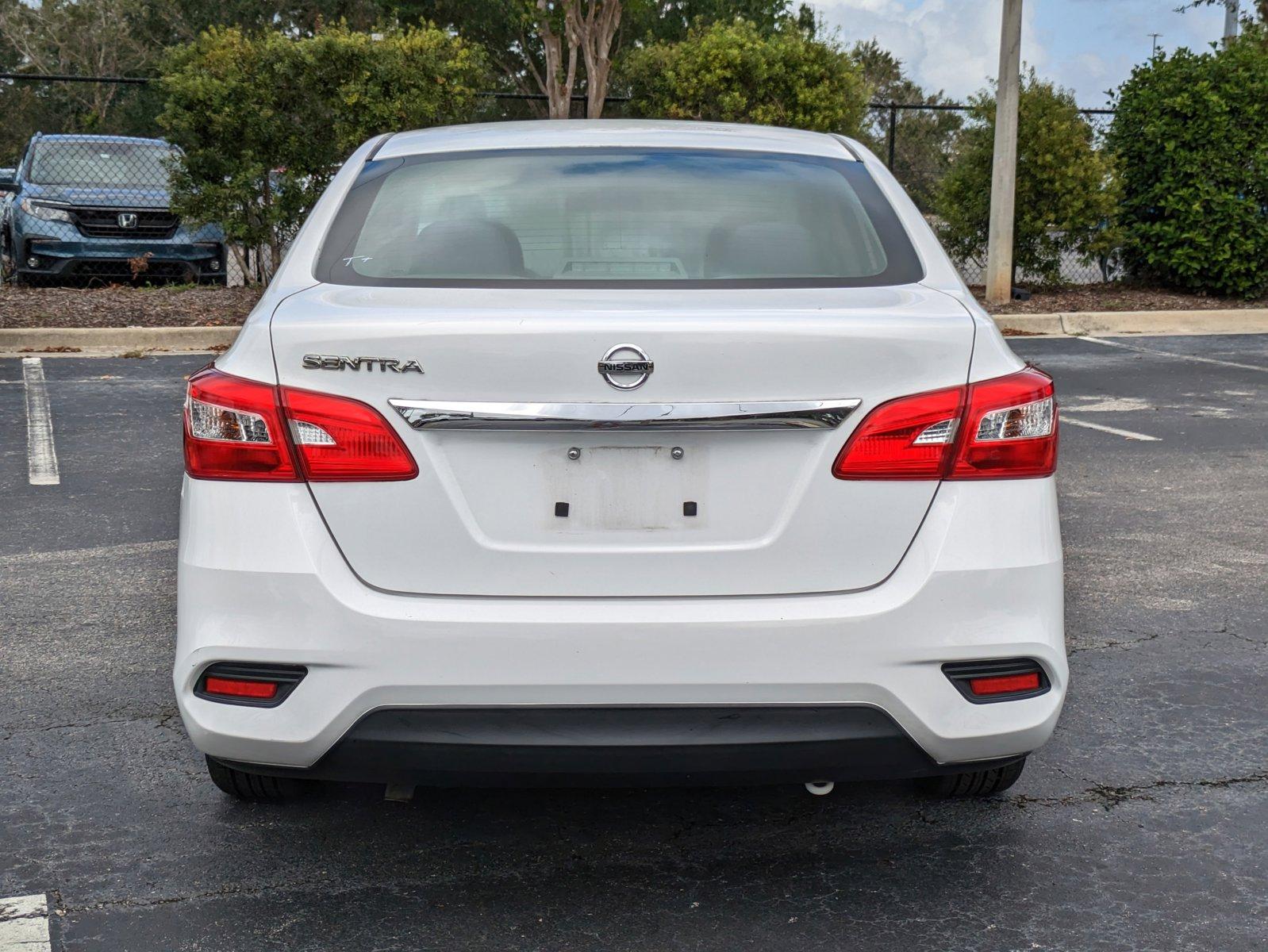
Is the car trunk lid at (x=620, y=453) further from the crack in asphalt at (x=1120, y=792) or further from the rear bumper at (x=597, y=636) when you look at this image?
the crack in asphalt at (x=1120, y=792)

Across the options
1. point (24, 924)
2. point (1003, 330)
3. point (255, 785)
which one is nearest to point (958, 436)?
point (255, 785)

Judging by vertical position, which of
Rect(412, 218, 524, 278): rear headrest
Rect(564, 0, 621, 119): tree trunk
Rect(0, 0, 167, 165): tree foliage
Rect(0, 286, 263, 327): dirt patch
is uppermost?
Rect(0, 0, 167, 165): tree foliage

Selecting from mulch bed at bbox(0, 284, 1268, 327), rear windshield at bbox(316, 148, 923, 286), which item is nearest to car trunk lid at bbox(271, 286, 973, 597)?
rear windshield at bbox(316, 148, 923, 286)

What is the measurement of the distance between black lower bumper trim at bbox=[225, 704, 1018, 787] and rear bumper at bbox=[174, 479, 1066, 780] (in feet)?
0.08

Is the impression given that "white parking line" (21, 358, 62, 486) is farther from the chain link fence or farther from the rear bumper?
the rear bumper

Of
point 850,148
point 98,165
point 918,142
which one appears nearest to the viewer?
point 850,148

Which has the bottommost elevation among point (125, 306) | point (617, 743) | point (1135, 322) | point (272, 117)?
Answer: point (617, 743)

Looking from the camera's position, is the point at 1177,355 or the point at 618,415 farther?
the point at 1177,355

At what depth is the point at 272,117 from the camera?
1288cm

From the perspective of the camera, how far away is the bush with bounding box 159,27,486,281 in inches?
503

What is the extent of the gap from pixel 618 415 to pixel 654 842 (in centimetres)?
118

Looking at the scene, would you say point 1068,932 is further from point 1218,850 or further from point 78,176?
point 78,176

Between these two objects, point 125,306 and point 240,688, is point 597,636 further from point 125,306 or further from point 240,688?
point 125,306

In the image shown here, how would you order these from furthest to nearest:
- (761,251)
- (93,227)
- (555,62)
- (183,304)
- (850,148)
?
(555,62) → (93,227) → (183,304) → (850,148) → (761,251)
